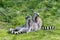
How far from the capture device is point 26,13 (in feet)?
42.2

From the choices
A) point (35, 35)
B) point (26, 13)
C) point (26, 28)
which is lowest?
point (35, 35)

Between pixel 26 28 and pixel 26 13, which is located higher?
pixel 26 13

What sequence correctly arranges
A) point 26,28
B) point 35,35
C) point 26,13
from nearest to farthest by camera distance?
point 35,35, point 26,28, point 26,13

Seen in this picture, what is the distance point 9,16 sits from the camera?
12.3 meters

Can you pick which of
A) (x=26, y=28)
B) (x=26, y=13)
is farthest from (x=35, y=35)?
(x=26, y=13)

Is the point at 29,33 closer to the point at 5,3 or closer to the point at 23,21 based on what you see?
the point at 23,21

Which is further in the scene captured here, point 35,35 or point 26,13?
point 26,13

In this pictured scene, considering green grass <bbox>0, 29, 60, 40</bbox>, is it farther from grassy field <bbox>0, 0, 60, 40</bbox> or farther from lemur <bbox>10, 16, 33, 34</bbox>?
lemur <bbox>10, 16, 33, 34</bbox>

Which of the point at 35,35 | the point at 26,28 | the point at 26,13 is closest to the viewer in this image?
the point at 35,35

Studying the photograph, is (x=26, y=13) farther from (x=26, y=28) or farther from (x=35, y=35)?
(x=35, y=35)

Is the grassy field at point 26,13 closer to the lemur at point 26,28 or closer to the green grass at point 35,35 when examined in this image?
the green grass at point 35,35

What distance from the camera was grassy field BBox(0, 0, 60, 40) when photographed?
1009 cm

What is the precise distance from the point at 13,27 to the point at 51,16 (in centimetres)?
246

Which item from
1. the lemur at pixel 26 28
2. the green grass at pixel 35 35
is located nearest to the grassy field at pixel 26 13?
the green grass at pixel 35 35
